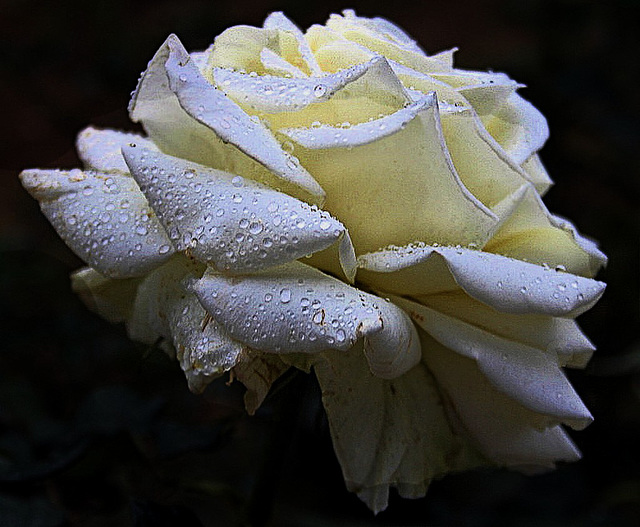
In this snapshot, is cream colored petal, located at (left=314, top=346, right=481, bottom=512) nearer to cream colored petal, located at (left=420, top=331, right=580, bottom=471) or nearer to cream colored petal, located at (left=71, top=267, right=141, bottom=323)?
cream colored petal, located at (left=420, top=331, right=580, bottom=471)

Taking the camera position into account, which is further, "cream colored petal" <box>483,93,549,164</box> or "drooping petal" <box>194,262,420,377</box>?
"cream colored petal" <box>483,93,549,164</box>

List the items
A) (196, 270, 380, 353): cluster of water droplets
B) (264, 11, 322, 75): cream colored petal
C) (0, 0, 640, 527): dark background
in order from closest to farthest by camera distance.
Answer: (196, 270, 380, 353): cluster of water droplets, (264, 11, 322, 75): cream colored petal, (0, 0, 640, 527): dark background

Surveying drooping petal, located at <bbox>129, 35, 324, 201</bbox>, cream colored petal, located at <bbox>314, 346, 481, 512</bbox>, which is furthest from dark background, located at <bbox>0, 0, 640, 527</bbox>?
drooping petal, located at <bbox>129, 35, 324, 201</bbox>

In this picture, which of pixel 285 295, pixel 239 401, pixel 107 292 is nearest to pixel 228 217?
pixel 285 295

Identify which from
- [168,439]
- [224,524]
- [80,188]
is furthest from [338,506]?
[80,188]

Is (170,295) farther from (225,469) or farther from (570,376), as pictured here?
(570,376)

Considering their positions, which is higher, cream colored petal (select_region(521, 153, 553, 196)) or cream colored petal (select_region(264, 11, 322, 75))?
cream colored petal (select_region(264, 11, 322, 75))
